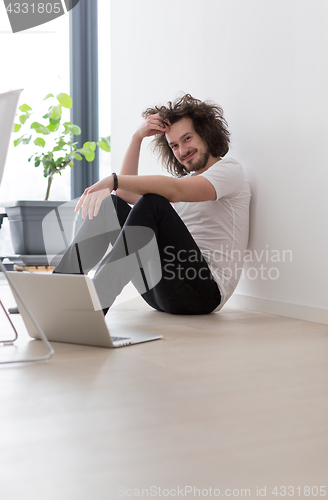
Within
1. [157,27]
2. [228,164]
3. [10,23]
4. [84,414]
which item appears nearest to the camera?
[84,414]

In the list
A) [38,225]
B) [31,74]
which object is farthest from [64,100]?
[38,225]

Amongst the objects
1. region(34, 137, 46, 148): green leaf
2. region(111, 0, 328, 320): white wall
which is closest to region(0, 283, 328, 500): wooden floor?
region(111, 0, 328, 320): white wall

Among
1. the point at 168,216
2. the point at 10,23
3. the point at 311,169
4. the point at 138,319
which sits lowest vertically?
the point at 138,319

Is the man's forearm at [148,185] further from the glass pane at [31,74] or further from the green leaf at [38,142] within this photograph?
the glass pane at [31,74]

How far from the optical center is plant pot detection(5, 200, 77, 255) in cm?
382

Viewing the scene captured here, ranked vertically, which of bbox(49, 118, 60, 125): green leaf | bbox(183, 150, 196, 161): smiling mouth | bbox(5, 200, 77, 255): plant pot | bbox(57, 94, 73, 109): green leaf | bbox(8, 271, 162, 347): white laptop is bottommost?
bbox(5, 200, 77, 255): plant pot

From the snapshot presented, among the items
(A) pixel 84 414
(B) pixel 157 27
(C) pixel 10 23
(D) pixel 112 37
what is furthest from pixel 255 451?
(C) pixel 10 23

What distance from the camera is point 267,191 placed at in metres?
2.06

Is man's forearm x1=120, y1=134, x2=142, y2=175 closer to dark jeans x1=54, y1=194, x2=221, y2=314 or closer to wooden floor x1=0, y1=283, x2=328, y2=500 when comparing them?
dark jeans x1=54, y1=194, x2=221, y2=314

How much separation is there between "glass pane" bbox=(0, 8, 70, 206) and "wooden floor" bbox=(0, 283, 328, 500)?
10.1 ft

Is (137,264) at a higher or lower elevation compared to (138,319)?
higher

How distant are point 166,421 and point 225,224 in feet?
4.18

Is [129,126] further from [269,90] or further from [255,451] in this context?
[255,451]

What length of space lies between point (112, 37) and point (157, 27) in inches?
27.5
